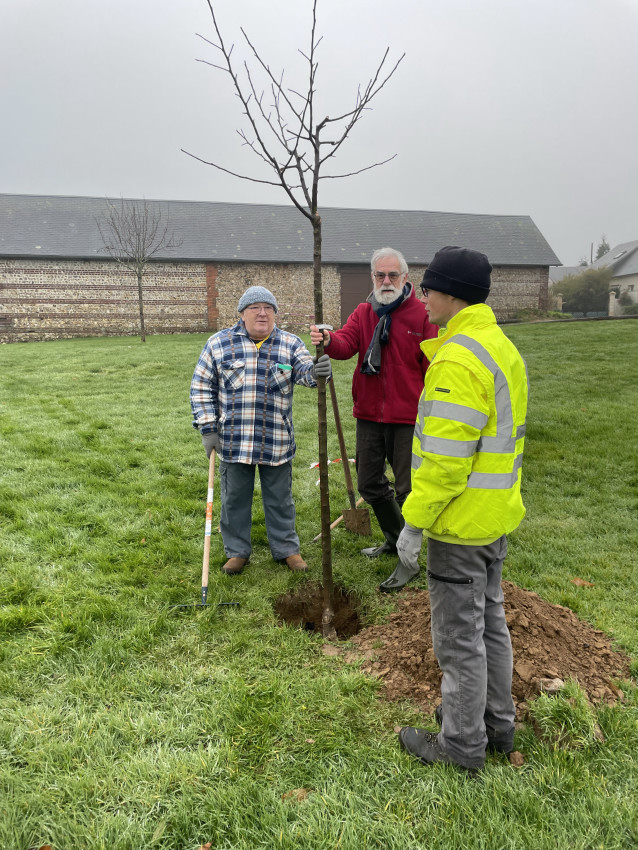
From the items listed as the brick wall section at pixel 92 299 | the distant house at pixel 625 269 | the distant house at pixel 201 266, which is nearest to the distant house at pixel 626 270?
the distant house at pixel 625 269

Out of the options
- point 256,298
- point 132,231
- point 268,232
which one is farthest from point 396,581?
point 268,232

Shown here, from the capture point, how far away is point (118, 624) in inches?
144

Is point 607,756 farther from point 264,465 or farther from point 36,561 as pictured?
point 36,561

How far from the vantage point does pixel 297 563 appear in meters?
4.53

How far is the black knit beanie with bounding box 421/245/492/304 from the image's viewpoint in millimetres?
2309

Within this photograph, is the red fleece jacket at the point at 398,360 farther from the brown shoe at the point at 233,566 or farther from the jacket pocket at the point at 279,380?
the brown shoe at the point at 233,566

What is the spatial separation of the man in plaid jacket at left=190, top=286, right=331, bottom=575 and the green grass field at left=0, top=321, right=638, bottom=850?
1.80 feet

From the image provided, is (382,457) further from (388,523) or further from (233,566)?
(233,566)

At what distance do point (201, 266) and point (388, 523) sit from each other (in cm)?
2523

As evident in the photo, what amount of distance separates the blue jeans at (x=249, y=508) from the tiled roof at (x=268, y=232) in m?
24.5

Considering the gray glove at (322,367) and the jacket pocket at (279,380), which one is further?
the jacket pocket at (279,380)

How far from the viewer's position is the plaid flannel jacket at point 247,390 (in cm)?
435

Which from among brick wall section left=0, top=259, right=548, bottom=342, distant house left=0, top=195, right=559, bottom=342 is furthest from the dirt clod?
distant house left=0, top=195, right=559, bottom=342

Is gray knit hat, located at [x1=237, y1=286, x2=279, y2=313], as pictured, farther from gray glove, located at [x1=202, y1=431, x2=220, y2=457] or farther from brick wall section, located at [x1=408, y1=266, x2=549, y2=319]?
brick wall section, located at [x1=408, y1=266, x2=549, y2=319]
